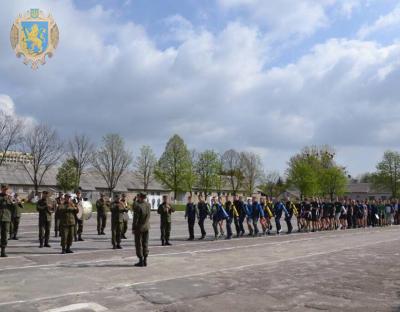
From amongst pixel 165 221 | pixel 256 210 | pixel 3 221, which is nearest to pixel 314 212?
pixel 256 210

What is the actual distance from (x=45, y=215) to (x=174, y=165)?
5866cm

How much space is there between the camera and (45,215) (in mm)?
17422

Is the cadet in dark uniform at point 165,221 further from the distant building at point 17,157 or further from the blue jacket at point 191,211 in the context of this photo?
the distant building at point 17,157

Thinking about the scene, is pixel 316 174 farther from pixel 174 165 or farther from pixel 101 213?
pixel 101 213

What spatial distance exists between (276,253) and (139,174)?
7228 cm

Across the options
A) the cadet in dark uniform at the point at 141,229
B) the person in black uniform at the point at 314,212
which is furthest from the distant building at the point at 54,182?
the cadet in dark uniform at the point at 141,229

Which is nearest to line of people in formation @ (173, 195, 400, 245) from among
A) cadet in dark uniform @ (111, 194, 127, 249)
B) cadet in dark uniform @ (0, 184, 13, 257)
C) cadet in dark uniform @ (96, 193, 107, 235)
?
cadet in dark uniform @ (111, 194, 127, 249)

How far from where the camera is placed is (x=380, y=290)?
10.2m

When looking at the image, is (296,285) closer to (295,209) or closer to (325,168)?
(295,209)

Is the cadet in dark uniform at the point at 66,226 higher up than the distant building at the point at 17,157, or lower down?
lower down

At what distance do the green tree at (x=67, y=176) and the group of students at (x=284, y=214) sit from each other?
42.6 metres

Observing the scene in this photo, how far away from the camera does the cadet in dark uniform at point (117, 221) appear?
16.9 metres

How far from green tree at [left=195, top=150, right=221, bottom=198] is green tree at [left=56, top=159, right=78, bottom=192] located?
75.6 feet

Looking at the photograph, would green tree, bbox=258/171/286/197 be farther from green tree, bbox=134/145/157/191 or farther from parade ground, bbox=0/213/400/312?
parade ground, bbox=0/213/400/312
